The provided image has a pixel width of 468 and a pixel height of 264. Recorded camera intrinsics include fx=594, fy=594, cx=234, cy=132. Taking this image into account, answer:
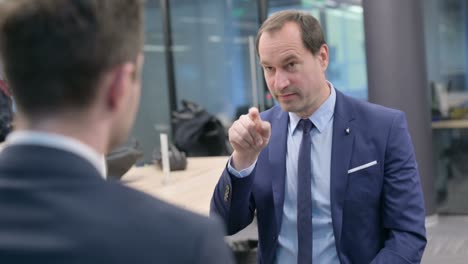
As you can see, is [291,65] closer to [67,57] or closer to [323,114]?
[323,114]

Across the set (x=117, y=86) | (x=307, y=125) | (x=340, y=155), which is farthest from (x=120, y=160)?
(x=117, y=86)

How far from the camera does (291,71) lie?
6.21 ft

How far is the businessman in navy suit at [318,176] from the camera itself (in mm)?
1805

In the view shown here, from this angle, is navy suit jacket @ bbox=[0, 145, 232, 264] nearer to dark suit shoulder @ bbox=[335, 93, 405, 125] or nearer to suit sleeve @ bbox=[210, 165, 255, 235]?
suit sleeve @ bbox=[210, 165, 255, 235]

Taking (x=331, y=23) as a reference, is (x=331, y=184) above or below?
below

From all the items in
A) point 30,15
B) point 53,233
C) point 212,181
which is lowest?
point 212,181

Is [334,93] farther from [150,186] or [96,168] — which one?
[96,168]

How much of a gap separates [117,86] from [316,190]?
4.04 ft

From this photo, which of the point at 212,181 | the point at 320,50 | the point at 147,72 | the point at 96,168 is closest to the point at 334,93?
the point at 320,50

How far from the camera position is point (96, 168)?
0.69 m

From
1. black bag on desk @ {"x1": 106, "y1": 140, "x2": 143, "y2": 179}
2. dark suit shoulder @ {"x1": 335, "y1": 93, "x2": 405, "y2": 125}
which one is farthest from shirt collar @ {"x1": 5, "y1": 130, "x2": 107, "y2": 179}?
black bag on desk @ {"x1": 106, "y1": 140, "x2": 143, "y2": 179}

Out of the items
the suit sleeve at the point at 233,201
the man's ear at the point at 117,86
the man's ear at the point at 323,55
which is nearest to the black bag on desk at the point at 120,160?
the suit sleeve at the point at 233,201

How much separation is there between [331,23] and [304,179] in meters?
5.49

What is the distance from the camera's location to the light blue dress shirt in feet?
5.99
